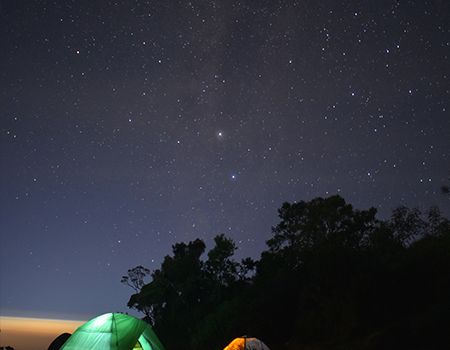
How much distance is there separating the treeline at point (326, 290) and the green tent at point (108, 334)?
11.0 metres

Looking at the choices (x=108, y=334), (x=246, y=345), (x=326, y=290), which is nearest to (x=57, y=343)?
(x=108, y=334)

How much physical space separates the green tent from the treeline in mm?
11033

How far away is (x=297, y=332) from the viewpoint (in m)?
19.5

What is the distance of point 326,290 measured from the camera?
19.5 m

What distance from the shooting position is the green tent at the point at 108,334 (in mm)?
8289

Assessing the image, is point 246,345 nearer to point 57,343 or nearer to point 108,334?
point 108,334

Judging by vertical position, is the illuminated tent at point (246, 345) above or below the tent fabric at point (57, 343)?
below

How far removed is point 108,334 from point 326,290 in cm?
1436

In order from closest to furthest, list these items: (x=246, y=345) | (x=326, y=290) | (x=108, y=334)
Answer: (x=108, y=334) → (x=246, y=345) → (x=326, y=290)

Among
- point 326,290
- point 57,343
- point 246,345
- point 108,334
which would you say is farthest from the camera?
point 326,290

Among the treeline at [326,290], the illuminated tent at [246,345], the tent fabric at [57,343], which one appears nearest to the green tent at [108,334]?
the tent fabric at [57,343]

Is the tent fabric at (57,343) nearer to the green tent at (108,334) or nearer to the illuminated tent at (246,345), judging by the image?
the green tent at (108,334)

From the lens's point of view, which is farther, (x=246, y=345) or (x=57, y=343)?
(x=57, y=343)

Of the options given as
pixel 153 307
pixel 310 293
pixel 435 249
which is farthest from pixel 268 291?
pixel 153 307
